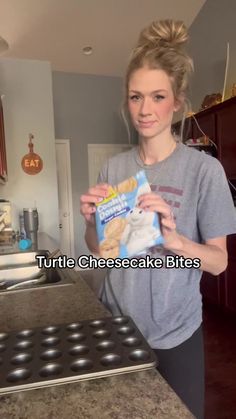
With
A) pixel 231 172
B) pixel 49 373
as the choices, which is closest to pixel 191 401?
pixel 49 373

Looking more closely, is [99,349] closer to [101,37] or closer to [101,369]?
[101,369]

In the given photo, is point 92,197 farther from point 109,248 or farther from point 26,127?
point 26,127

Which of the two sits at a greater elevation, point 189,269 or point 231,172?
point 231,172

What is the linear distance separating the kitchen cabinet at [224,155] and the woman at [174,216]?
76.5 inches

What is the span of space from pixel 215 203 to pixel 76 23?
3564 millimetres

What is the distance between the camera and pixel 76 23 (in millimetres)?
3643

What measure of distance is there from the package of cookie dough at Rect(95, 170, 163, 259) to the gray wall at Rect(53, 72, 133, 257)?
161 inches

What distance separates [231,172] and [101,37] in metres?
2.28

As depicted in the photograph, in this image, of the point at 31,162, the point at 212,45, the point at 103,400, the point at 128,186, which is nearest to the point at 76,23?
the point at 212,45

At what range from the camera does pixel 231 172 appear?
9.48 ft

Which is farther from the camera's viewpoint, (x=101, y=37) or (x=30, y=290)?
(x=101, y=37)

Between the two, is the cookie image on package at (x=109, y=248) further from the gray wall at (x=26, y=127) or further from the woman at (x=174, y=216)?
the gray wall at (x=26, y=127)

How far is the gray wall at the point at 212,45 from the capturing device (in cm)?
328

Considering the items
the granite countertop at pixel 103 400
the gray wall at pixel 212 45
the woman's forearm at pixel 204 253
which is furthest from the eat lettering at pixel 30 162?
the granite countertop at pixel 103 400
